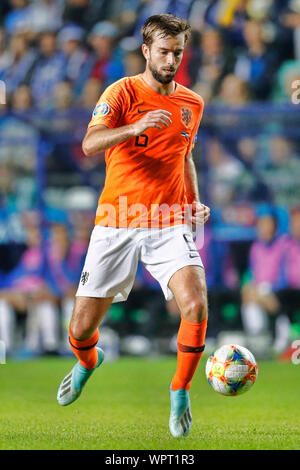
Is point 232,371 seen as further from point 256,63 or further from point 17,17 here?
point 17,17

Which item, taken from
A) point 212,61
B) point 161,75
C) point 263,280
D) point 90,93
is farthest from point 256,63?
point 161,75

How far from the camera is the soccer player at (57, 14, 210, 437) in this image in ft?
16.8

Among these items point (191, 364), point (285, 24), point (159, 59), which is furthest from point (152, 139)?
point (285, 24)

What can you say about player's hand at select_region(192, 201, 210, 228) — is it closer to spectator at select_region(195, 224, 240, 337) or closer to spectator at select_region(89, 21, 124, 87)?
spectator at select_region(195, 224, 240, 337)

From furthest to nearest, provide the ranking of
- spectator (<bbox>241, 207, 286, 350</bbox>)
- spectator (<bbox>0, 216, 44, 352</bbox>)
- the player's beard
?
spectator (<bbox>0, 216, 44, 352</bbox>)
spectator (<bbox>241, 207, 286, 350</bbox>)
the player's beard

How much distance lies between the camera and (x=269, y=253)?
10789mm

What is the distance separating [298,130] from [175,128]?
22.0 ft

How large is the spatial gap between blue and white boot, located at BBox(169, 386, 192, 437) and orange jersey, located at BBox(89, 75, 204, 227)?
3.67 feet

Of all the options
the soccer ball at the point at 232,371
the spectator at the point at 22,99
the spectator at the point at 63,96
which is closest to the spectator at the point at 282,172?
the spectator at the point at 63,96

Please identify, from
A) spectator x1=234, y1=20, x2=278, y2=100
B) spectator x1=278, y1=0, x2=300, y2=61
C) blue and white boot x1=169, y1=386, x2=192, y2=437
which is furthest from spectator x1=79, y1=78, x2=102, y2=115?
blue and white boot x1=169, y1=386, x2=192, y2=437

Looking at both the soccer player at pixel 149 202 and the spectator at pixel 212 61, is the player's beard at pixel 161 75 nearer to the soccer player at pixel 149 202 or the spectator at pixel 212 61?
the soccer player at pixel 149 202

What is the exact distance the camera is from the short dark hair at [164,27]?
203 inches

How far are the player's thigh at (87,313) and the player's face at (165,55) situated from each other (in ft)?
5.03
